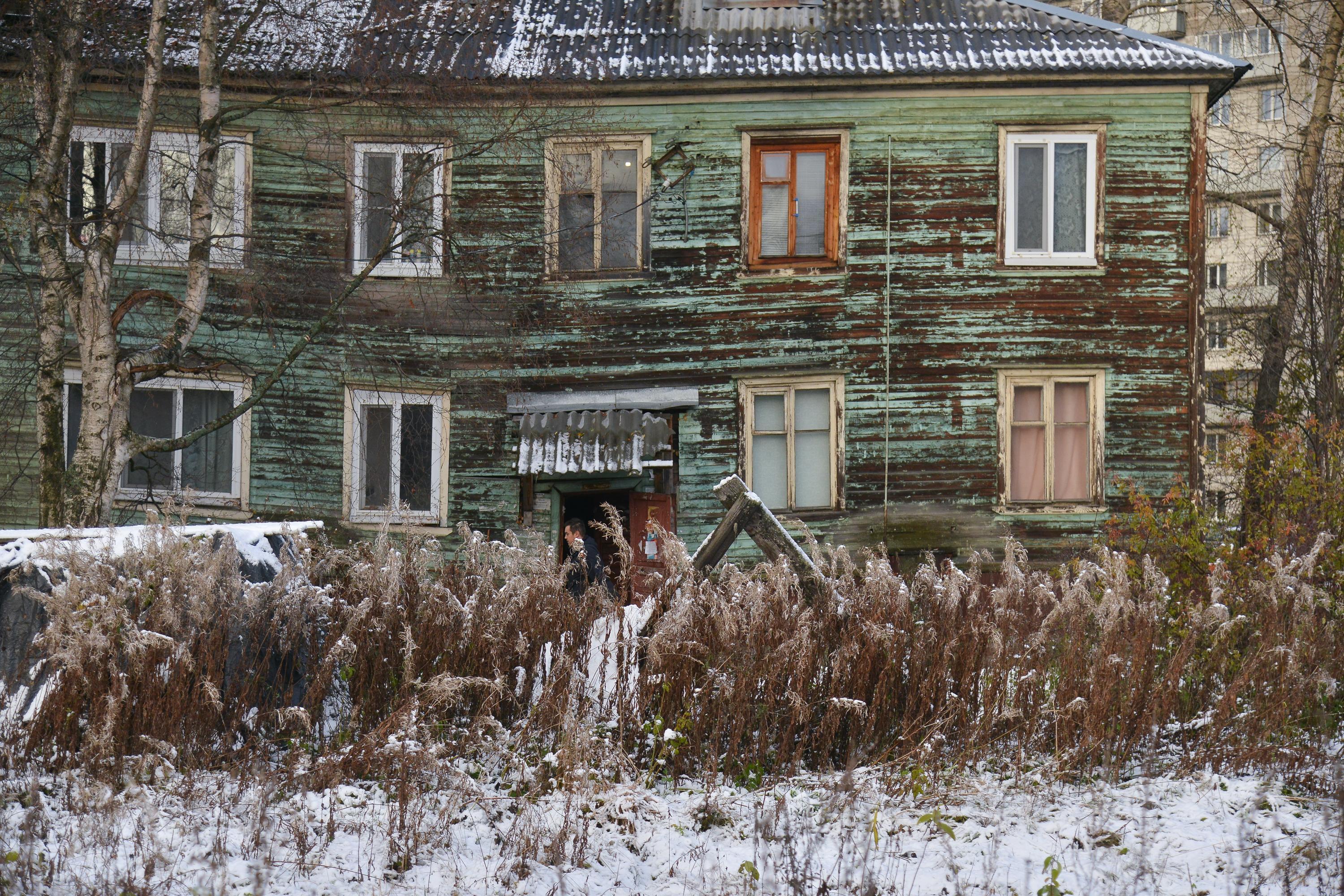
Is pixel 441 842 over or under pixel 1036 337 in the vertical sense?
under

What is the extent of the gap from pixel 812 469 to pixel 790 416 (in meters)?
0.74

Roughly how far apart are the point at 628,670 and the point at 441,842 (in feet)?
5.62

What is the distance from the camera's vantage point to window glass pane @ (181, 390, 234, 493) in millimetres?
15773

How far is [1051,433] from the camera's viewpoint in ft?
50.9

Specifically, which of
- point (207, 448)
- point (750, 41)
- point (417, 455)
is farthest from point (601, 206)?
point (207, 448)

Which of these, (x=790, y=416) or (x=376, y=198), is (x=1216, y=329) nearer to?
(x=790, y=416)

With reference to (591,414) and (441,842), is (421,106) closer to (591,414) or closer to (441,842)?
(591,414)

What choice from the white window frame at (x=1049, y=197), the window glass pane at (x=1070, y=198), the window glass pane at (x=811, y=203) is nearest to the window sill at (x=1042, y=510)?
the white window frame at (x=1049, y=197)

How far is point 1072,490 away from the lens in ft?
51.0

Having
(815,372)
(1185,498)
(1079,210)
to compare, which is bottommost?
(1185,498)

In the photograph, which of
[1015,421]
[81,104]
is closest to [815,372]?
[1015,421]

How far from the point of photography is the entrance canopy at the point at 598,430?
15039mm

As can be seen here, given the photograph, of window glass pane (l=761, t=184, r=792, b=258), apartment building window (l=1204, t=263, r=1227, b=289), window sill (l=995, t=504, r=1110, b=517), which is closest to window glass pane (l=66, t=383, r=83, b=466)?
window glass pane (l=761, t=184, r=792, b=258)

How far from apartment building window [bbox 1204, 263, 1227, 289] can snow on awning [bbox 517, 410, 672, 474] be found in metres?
41.8
